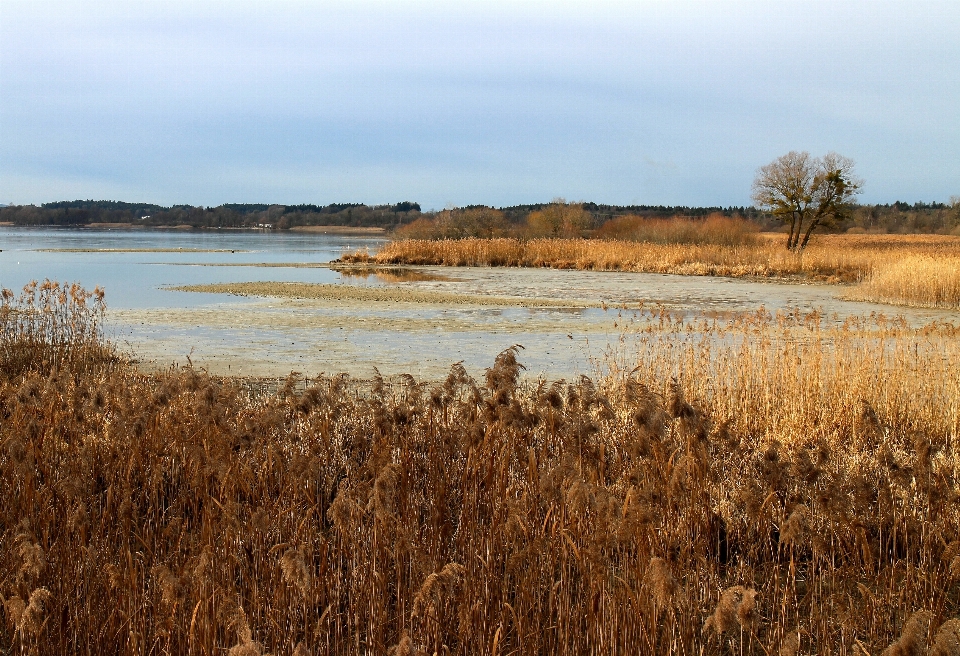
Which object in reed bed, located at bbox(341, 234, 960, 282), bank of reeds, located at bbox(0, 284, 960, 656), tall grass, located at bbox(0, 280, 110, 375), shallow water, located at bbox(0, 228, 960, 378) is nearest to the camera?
bank of reeds, located at bbox(0, 284, 960, 656)

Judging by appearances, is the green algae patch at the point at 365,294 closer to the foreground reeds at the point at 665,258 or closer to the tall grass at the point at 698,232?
the foreground reeds at the point at 665,258

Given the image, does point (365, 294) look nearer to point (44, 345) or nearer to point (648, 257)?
point (44, 345)

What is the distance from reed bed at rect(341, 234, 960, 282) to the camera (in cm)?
3397

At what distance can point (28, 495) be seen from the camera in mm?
4629

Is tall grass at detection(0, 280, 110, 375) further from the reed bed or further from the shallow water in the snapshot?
the reed bed

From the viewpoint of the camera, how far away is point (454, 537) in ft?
15.3

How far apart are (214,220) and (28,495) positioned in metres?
144

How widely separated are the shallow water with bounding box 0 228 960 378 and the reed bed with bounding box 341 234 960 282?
2.82m

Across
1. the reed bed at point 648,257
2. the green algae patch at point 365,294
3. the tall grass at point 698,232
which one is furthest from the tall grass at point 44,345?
the tall grass at point 698,232

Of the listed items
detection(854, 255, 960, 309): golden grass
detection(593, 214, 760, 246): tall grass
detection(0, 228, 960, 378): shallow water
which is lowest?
detection(0, 228, 960, 378): shallow water

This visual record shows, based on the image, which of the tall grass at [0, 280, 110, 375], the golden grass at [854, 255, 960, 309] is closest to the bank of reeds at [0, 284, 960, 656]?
the tall grass at [0, 280, 110, 375]

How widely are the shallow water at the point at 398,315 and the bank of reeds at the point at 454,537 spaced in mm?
4718

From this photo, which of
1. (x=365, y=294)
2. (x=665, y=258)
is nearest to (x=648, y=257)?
(x=665, y=258)

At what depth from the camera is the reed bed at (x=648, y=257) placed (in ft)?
111
